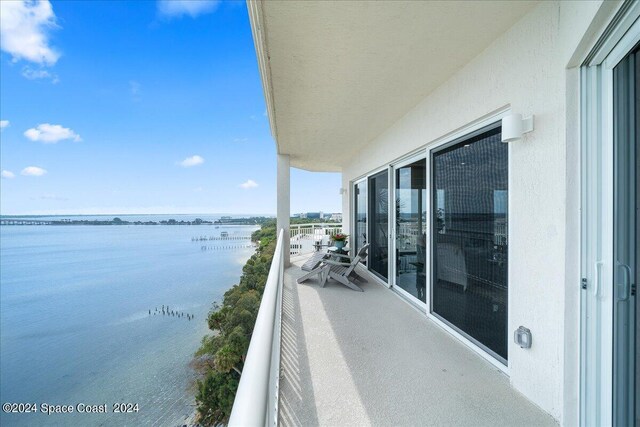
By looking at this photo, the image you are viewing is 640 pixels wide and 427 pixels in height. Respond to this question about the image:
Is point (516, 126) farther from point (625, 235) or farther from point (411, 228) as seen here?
point (411, 228)

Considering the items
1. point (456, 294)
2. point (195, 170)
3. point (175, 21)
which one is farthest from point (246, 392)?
point (195, 170)

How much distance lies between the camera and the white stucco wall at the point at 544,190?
1.77m

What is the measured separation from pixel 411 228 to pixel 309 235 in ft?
22.0

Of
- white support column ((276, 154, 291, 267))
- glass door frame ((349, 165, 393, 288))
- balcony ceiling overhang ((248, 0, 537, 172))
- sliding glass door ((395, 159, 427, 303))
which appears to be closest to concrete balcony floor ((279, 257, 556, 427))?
sliding glass door ((395, 159, 427, 303))

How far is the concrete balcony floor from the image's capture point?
6.46 feet

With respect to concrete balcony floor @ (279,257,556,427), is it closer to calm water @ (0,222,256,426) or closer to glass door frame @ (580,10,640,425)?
glass door frame @ (580,10,640,425)

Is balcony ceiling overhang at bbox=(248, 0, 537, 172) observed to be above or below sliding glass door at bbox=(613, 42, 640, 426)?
above

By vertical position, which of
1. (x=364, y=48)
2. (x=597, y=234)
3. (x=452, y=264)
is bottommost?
(x=452, y=264)

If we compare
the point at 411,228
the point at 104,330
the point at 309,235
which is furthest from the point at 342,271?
the point at 104,330

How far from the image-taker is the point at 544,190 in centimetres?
198

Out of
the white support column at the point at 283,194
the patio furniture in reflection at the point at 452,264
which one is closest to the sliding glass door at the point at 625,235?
the patio furniture in reflection at the point at 452,264

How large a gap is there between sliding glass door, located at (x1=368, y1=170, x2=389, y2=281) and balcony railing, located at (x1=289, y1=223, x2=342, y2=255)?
3.01 metres

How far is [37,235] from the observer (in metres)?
83.2

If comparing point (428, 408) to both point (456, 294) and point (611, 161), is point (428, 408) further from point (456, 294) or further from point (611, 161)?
point (611, 161)
